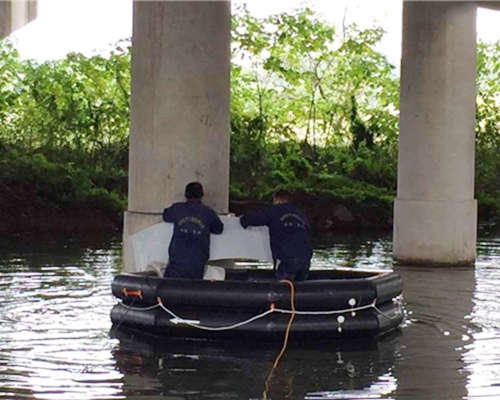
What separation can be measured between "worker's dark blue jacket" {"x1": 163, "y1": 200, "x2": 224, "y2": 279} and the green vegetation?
15145 millimetres

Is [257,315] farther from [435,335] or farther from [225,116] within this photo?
[225,116]

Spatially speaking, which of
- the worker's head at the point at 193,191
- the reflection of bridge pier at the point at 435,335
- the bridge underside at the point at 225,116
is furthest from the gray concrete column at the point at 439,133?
the worker's head at the point at 193,191

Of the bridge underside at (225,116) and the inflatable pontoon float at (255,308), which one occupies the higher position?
the bridge underside at (225,116)

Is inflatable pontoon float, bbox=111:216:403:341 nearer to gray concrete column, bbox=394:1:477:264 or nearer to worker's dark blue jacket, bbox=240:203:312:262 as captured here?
worker's dark blue jacket, bbox=240:203:312:262

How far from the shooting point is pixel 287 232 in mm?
13195

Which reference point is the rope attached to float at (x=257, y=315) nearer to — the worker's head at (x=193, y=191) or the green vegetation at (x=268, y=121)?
the worker's head at (x=193, y=191)

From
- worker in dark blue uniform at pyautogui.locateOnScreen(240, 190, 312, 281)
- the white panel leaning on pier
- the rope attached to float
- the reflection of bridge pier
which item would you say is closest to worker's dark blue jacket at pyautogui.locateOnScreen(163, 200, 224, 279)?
the white panel leaning on pier

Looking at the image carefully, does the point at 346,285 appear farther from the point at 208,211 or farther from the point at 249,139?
the point at 249,139

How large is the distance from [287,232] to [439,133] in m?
8.25

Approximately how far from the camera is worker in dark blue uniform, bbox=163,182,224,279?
13250 millimetres

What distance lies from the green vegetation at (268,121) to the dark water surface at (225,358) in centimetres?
1291

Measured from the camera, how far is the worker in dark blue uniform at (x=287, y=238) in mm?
13172

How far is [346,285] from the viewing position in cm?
1245

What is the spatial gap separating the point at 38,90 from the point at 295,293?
22.1 meters
